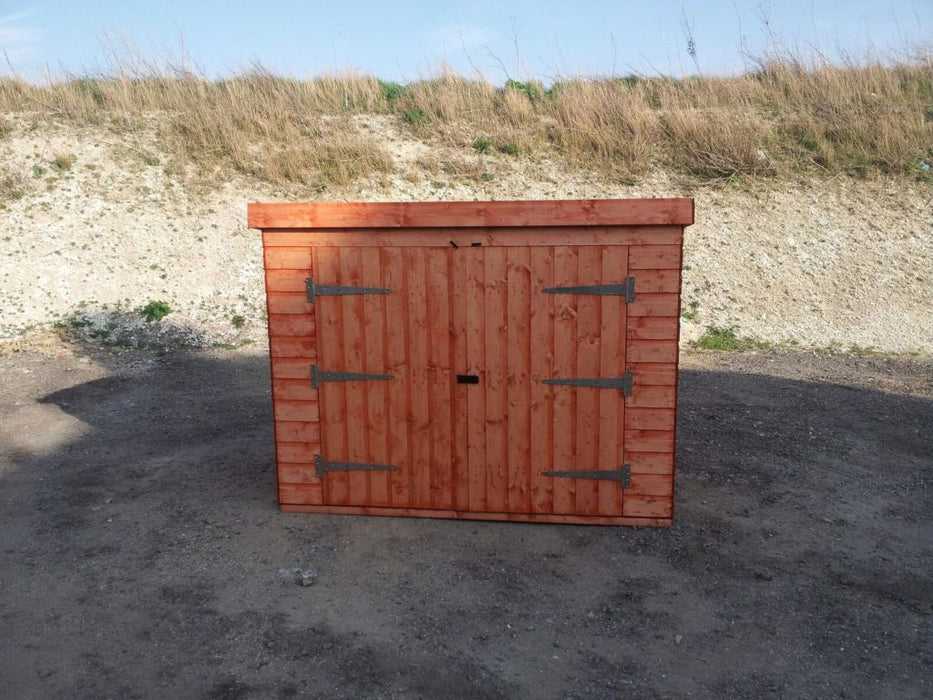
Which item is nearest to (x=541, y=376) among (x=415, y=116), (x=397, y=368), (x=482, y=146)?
(x=397, y=368)

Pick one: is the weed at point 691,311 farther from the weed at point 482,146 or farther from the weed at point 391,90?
the weed at point 391,90

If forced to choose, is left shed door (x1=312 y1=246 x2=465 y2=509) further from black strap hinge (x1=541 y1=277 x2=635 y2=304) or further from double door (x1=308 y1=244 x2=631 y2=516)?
black strap hinge (x1=541 y1=277 x2=635 y2=304)

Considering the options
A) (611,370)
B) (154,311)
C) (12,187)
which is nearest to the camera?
(611,370)

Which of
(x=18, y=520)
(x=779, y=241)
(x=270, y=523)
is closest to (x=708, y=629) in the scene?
(x=270, y=523)

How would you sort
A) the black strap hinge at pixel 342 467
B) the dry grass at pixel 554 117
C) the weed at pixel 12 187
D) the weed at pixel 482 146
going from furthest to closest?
the weed at pixel 482 146, the dry grass at pixel 554 117, the weed at pixel 12 187, the black strap hinge at pixel 342 467

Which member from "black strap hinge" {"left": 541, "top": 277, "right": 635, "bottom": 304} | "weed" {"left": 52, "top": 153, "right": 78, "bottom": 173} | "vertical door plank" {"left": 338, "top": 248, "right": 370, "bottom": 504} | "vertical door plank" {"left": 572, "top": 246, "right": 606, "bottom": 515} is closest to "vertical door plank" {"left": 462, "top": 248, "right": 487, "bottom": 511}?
"black strap hinge" {"left": 541, "top": 277, "right": 635, "bottom": 304}

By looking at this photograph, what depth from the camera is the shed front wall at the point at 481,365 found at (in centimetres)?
622

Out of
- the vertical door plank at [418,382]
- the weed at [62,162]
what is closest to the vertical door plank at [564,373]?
the vertical door plank at [418,382]

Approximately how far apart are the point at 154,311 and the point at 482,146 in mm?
8247

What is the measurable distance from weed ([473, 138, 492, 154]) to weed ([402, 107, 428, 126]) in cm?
151

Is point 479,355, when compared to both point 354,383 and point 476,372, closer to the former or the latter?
point 476,372

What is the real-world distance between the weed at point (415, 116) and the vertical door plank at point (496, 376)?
13.5 metres

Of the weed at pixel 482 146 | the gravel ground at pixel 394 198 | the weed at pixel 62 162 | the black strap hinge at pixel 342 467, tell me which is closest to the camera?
the black strap hinge at pixel 342 467

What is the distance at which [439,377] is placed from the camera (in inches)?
256
